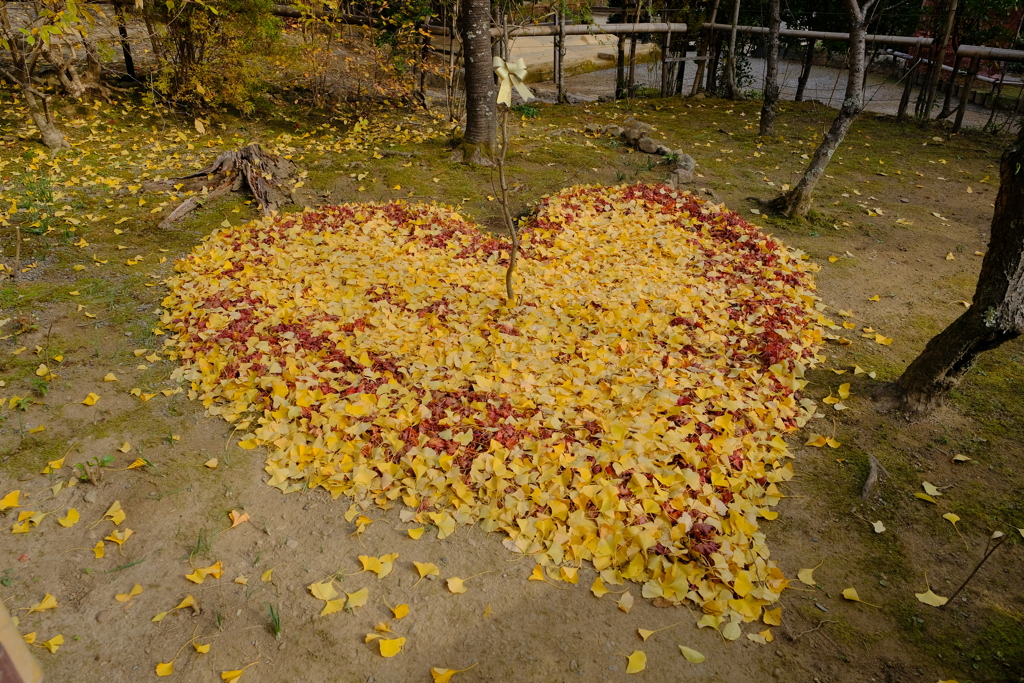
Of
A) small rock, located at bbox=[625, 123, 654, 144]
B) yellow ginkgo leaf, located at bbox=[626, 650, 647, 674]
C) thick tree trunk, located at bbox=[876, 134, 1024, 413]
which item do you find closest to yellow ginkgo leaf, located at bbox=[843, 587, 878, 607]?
yellow ginkgo leaf, located at bbox=[626, 650, 647, 674]

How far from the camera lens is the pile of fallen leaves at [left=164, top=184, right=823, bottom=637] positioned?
3207 mm

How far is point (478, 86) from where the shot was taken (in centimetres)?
780

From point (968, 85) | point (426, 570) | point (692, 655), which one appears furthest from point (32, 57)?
point (968, 85)

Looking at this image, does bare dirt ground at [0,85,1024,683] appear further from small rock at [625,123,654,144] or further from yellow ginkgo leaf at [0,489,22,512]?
small rock at [625,123,654,144]

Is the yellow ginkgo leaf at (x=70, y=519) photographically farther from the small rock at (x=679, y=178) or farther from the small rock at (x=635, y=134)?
the small rock at (x=635, y=134)

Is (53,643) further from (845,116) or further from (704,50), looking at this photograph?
(704,50)

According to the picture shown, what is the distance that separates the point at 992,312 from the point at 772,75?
7.60 m

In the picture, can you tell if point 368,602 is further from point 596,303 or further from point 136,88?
point 136,88

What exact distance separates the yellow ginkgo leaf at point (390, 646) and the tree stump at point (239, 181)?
214 inches

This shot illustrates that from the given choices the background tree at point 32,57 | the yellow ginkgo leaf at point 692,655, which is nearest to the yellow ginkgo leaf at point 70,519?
the yellow ginkgo leaf at point 692,655

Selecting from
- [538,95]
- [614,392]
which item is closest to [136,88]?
[538,95]

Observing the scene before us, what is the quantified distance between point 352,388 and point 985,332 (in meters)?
4.02

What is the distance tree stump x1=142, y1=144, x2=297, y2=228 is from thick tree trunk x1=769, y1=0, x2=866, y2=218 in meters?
5.93

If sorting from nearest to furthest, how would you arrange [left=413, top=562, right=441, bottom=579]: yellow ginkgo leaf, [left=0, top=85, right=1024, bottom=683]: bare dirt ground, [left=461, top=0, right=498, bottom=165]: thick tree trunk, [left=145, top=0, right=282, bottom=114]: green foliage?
[left=0, top=85, right=1024, bottom=683]: bare dirt ground
[left=413, top=562, right=441, bottom=579]: yellow ginkgo leaf
[left=461, top=0, right=498, bottom=165]: thick tree trunk
[left=145, top=0, right=282, bottom=114]: green foliage
